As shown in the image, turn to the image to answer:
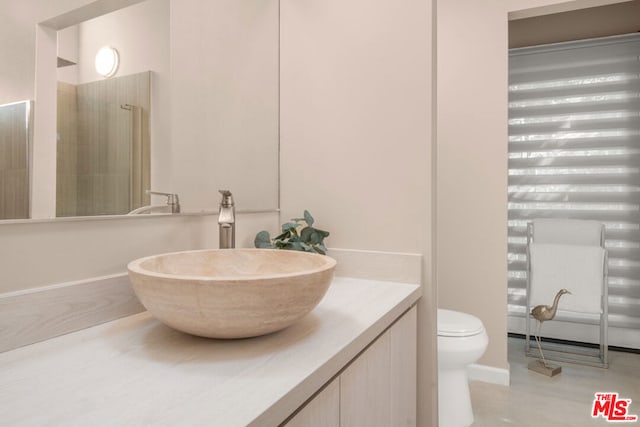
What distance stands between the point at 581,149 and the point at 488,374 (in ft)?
5.38

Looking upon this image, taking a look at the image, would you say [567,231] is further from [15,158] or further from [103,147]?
[15,158]

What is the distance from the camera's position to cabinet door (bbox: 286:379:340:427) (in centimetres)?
57

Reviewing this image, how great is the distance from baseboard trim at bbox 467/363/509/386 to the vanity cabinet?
1.36 meters

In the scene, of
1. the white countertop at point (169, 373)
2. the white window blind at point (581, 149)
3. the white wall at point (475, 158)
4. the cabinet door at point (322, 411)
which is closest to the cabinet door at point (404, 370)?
the white countertop at point (169, 373)

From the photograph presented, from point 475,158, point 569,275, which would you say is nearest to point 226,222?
point 475,158

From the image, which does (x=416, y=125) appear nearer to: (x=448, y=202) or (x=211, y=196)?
(x=211, y=196)

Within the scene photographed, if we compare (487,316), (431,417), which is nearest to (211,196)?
(431,417)

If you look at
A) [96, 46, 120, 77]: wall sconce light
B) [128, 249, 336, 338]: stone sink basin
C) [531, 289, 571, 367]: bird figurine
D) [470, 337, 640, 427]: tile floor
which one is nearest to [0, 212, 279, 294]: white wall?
[128, 249, 336, 338]: stone sink basin

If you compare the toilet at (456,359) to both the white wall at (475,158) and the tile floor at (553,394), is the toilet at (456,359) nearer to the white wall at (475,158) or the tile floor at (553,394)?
the tile floor at (553,394)

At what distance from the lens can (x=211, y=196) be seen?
1.16m

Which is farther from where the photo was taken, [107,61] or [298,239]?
[298,239]

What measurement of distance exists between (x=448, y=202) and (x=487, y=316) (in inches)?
27.3

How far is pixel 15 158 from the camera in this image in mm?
698

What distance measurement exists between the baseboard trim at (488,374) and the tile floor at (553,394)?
0.03 metres
